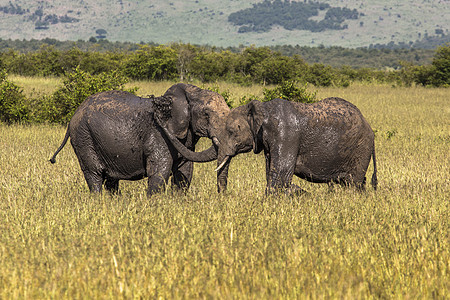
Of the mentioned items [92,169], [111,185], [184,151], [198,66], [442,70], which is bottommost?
[442,70]

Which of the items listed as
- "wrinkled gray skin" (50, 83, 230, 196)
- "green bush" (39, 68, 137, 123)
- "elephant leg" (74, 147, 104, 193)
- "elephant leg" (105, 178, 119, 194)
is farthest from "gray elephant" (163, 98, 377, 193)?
"green bush" (39, 68, 137, 123)

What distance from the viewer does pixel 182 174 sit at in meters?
6.70

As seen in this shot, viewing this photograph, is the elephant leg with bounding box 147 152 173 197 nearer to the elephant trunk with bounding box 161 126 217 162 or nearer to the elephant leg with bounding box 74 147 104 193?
the elephant trunk with bounding box 161 126 217 162

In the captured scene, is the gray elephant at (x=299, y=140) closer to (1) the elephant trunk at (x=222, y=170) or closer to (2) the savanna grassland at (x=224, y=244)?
(1) the elephant trunk at (x=222, y=170)

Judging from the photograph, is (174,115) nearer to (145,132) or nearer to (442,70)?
(145,132)

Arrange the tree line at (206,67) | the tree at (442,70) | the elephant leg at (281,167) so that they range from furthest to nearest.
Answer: the tree at (442,70)
the tree line at (206,67)
the elephant leg at (281,167)

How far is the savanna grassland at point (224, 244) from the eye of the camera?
378 cm

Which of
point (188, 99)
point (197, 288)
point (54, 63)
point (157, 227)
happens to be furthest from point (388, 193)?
point (54, 63)

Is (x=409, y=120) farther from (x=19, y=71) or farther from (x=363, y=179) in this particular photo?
(x=19, y=71)

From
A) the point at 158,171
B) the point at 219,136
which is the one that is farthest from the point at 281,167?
the point at 158,171

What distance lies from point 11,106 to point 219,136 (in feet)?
35.3

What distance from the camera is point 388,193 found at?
22.5 ft

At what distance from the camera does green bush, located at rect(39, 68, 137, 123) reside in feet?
47.1

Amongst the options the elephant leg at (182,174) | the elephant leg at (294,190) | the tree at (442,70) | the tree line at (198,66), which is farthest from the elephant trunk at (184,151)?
the tree at (442,70)
